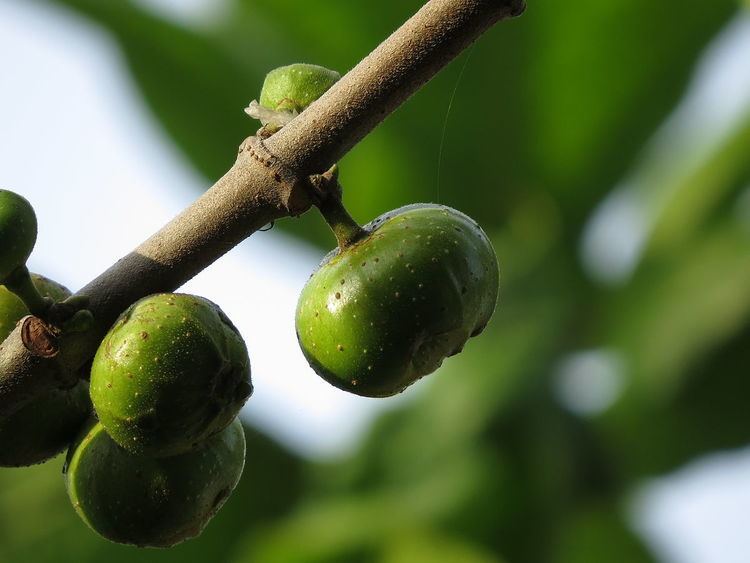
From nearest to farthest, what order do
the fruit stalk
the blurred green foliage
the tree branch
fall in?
the tree branch
the fruit stalk
the blurred green foliage

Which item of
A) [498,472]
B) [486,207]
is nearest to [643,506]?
[498,472]

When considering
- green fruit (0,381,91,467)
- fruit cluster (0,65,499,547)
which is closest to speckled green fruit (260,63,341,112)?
fruit cluster (0,65,499,547)

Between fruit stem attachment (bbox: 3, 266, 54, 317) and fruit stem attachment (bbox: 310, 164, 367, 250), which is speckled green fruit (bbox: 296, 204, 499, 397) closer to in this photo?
fruit stem attachment (bbox: 310, 164, 367, 250)

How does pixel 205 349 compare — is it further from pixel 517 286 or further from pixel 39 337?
pixel 517 286

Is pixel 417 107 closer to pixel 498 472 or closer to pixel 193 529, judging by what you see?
pixel 498 472

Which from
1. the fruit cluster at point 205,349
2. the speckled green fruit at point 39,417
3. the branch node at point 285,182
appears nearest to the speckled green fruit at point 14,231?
the fruit cluster at point 205,349

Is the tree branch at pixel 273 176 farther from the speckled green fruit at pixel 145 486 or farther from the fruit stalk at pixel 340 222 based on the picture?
the speckled green fruit at pixel 145 486

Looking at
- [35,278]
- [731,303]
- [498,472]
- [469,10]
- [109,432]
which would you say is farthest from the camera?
[731,303]
